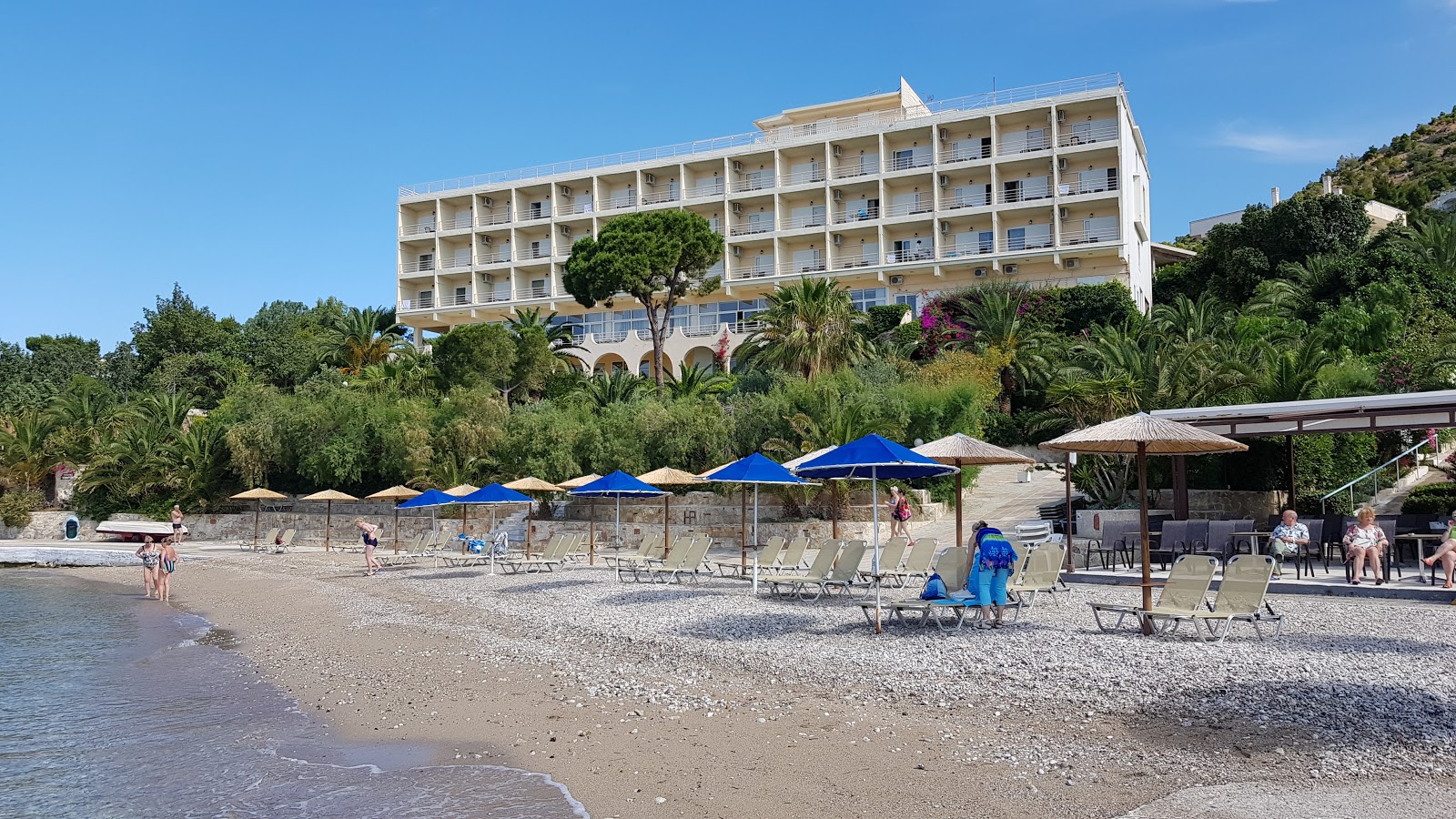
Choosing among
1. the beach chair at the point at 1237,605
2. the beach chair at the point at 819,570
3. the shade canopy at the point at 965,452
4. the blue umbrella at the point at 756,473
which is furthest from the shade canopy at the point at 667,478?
the beach chair at the point at 1237,605

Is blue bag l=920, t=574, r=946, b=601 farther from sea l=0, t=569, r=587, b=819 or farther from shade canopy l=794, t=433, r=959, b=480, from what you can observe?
sea l=0, t=569, r=587, b=819

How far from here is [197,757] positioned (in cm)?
814

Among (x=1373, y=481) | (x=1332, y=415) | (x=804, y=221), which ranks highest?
(x=804, y=221)

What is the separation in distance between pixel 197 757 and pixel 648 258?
3173cm

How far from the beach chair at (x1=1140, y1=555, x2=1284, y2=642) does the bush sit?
1694 inches

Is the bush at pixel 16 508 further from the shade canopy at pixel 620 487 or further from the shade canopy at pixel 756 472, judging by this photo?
the shade canopy at pixel 756 472

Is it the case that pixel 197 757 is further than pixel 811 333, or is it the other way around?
pixel 811 333

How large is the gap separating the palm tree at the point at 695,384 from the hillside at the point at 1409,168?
3804 cm

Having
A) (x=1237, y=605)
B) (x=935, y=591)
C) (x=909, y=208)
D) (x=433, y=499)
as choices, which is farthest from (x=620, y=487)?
(x=909, y=208)

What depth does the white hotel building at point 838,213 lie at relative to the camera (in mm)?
46906

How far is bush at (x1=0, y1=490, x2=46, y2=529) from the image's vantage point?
39.9 metres

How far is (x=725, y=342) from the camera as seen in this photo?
50969 millimetres

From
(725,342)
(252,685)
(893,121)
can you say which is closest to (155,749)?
(252,685)

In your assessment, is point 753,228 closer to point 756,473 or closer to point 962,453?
point 756,473
